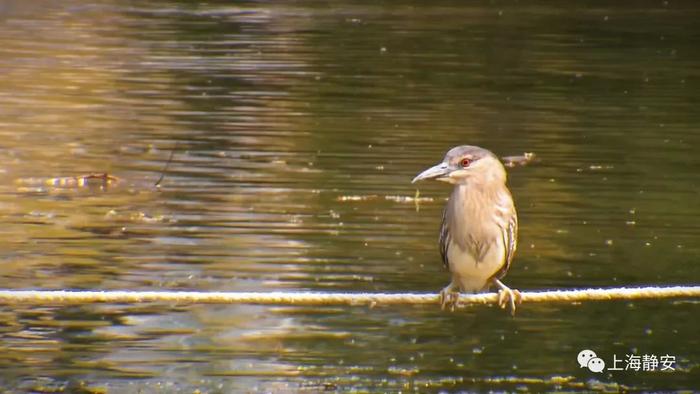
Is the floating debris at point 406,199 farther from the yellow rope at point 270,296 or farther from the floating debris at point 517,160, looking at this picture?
the yellow rope at point 270,296

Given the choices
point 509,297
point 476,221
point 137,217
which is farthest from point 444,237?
point 137,217

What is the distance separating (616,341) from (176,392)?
1837mm

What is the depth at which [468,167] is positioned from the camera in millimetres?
4012

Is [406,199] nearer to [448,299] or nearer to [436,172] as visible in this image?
[448,299]

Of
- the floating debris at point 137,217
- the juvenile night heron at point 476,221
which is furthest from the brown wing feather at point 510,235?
the floating debris at point 137,217

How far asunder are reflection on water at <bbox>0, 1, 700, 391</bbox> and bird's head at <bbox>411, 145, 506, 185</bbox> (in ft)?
6.48

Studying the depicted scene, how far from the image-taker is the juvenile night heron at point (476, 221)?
400 cm

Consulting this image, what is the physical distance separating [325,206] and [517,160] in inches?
75.3

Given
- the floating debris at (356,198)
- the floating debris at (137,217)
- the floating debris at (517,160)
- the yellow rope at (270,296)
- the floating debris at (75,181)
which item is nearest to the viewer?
the yellow rope at (270,296)

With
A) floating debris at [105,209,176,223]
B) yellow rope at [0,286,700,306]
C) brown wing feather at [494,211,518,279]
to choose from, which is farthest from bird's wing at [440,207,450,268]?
floating debris at [105,209,176,223]

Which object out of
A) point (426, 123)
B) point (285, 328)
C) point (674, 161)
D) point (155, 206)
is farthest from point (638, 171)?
point (285, 328)

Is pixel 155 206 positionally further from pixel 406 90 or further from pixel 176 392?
pixel 406 90

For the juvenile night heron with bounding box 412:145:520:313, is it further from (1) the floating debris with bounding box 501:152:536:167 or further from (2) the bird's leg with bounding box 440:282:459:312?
(1) the floating debris with bounding box 501:152:536:167

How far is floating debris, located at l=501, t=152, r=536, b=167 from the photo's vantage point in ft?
33.3
